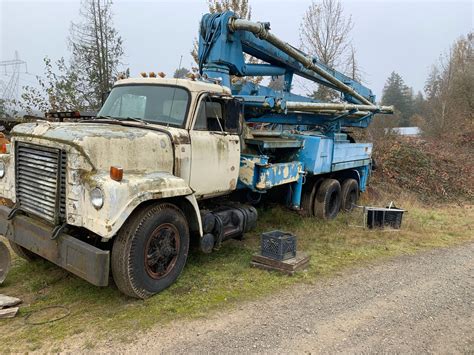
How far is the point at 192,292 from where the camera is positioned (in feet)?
15.3

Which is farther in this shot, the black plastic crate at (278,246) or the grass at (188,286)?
the black plastic crate at (278,246)

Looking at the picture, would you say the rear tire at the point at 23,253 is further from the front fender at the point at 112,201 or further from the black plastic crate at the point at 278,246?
the black plastic crate at the point at 278,246

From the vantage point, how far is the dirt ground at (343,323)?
363 cm

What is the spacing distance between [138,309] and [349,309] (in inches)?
88.0

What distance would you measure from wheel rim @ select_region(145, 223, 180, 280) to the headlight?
2.38ft

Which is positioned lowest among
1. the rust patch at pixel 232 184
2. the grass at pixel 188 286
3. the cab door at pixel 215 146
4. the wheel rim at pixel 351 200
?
the grass at pixel 188 286

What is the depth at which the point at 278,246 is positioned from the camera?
550cm

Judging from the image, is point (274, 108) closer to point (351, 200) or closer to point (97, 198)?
point (97, 198)

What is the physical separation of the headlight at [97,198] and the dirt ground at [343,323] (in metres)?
1.24

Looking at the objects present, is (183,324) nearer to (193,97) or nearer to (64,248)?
(64,248)

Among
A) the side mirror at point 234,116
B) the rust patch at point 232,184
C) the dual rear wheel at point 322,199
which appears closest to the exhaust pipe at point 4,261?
the rust patch at point 232,184

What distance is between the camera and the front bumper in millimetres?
3883

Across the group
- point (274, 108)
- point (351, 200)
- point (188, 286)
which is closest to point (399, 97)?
point (351, 200)

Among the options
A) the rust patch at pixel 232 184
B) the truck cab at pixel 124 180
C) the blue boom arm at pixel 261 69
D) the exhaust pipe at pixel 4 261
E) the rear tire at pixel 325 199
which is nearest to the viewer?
the truck cab at pixel 124 180
